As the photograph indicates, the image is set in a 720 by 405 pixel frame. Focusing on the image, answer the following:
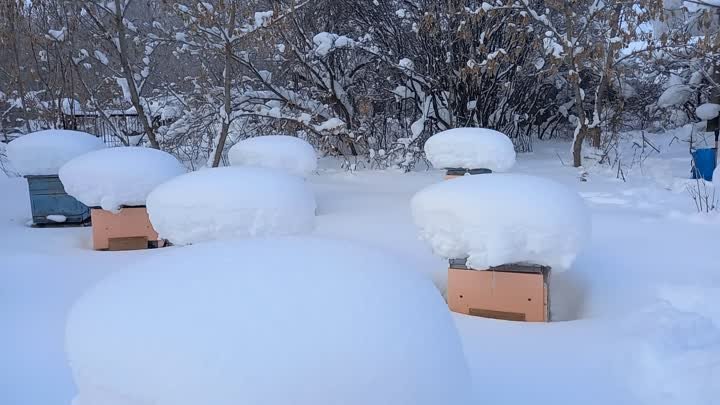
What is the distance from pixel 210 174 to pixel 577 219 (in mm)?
2256

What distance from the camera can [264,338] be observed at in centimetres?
114

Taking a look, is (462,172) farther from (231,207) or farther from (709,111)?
(709,111)

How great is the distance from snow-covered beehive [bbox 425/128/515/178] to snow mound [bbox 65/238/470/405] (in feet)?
15.6

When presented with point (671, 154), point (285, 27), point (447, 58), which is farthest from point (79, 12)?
point (671, 154)

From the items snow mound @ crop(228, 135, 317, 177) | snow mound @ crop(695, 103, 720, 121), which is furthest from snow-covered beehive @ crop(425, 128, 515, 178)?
snow mound @ crop(695, 103, 720, 121)

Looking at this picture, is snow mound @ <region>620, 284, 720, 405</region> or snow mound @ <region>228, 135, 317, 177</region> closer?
snow mound @ <region>620, 284, 720, 405</region>

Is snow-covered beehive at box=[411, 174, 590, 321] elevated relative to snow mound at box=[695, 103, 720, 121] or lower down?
lower down

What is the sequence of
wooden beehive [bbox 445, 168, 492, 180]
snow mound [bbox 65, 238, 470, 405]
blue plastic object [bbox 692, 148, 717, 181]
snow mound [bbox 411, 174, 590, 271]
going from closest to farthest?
snow mound [bbox 65, 238, 470, 405] → snow mound [bbox 411, 174, 590, 271] → wooden beehive [bbox 445, 168, 492, 180] → blue plastic object [bbox 692, 148, 717, 181]

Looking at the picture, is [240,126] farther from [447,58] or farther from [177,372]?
[177,372]

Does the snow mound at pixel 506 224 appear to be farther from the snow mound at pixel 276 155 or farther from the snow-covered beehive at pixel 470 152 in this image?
the snow mound at pixel 276 155

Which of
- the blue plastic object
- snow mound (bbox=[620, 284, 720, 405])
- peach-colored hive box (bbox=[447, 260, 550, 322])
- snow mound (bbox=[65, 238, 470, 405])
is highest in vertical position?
snow mound (bbox=[65, 238, 470, 405])

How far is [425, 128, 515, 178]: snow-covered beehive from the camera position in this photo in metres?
5.98

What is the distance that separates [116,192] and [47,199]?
1.59 metres

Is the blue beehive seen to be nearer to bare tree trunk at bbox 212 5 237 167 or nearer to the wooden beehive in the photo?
bare tree trunk at bbox 212 5 237 167
